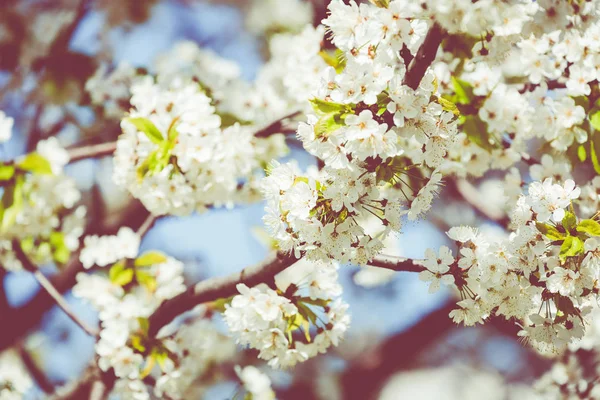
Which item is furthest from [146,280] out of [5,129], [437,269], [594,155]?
[594,155]

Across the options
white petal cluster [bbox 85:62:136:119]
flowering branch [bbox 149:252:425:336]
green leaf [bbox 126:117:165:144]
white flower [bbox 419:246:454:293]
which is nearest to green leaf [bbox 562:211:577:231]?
white flower [bbox 419:246:454:293]

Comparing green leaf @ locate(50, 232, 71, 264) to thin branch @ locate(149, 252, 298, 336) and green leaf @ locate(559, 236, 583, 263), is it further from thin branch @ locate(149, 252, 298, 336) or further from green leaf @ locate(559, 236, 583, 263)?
green leaf @ locate(559, 236, 583, 263)

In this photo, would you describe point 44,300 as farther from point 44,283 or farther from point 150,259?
point 150,259

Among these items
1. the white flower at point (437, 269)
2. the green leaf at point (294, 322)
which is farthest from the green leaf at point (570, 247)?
the green leaf at point (294, 322)

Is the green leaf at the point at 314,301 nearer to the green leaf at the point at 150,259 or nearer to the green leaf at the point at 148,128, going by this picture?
the green leaf at the point at 148,128

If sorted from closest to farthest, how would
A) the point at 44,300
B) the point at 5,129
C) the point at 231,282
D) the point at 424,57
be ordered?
the point at 424,57, the point at 231,282, the point at 5,129, the point at 44,300

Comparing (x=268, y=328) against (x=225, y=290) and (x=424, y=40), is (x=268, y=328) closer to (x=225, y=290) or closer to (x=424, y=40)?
(x=225, y=290)

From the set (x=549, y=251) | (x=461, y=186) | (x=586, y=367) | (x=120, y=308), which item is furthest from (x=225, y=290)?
(x=586, y=367)
